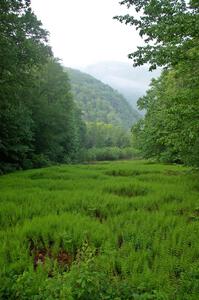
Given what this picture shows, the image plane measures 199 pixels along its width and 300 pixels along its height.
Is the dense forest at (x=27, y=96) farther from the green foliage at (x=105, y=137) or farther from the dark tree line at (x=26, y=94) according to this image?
the green foliage at (x=105, y=137)

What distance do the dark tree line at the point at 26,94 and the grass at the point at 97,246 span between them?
Answer: 8.86 metres

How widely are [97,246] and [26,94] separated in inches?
748

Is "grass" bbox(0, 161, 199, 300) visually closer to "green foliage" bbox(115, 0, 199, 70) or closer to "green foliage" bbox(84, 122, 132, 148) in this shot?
"green foliage" bbox(115, 0, 199, 70)

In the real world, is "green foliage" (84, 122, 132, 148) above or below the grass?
above

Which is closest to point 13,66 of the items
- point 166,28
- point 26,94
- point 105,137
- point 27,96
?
point 26,94

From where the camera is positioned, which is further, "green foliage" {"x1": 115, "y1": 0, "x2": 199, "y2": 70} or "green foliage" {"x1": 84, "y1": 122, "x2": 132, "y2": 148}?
"green foliage" {"x1": 84, "y1": 122, "x2": 132, "y2": 148}

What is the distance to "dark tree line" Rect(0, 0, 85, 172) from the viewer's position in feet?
57.5

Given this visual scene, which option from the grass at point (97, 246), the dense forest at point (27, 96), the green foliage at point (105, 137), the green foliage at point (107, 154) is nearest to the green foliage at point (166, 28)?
the grass at point (97, 246)

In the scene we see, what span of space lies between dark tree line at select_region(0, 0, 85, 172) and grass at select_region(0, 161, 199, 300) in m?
8.86

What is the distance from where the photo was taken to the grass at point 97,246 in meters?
4.32

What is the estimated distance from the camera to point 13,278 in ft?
15.3

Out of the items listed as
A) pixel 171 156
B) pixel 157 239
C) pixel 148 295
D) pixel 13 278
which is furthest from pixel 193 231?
pixel 171 156

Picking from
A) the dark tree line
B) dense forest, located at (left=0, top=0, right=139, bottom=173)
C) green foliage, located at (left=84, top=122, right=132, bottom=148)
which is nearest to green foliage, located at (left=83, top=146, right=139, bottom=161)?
green foliage, located at (left=84, top=122, right=132, bottom=148)

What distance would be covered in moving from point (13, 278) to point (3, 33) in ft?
53.0
